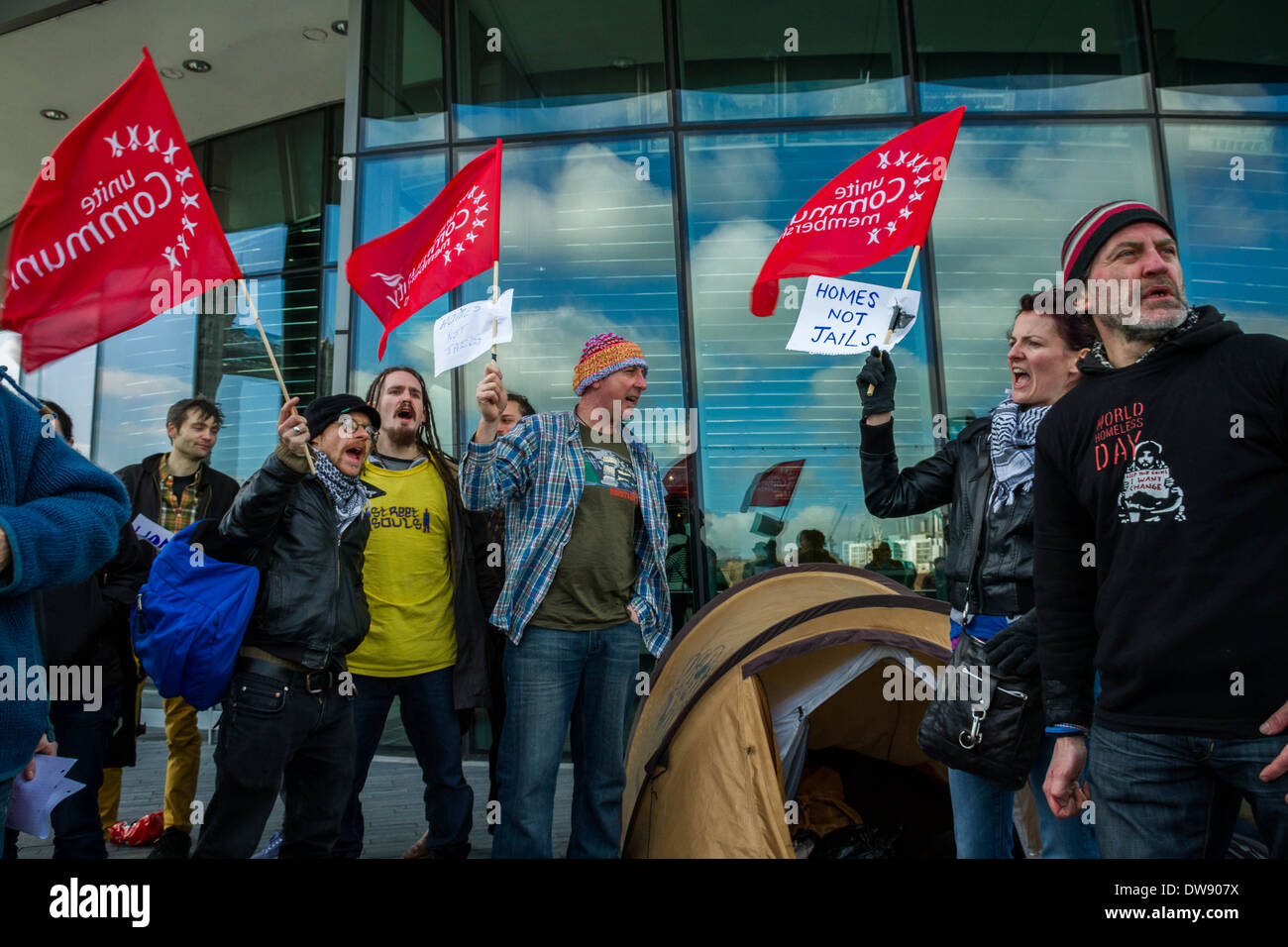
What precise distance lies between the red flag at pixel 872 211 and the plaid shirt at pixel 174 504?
3072mm

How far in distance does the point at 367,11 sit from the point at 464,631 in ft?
18.9

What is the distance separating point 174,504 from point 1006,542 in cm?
401

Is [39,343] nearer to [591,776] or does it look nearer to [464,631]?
[464,631]

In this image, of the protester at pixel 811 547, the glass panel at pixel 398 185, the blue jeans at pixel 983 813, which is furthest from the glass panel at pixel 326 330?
the blue jeans at pixel 983 813

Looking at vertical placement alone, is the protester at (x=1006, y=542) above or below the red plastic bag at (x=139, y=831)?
above

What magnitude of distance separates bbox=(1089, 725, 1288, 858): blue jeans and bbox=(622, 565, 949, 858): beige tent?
4.48 ft

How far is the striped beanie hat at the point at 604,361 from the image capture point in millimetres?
3719

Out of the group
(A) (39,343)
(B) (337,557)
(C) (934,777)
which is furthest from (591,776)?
(A) (39,343)

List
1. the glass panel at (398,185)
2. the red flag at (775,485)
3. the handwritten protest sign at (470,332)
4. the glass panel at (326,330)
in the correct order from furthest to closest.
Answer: the glass panel at (326,330)
the glass panel at (398,185)
the red flag at (775,485)
the handwritten protest sign at (470,332)

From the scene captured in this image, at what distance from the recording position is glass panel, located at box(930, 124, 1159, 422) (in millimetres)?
6566

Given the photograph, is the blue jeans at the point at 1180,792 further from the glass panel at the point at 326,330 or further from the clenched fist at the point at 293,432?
the glass panel at the point at 326,330

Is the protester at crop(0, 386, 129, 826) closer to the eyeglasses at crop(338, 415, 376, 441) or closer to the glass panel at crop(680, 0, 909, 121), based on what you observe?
the eyeglasses at crop(338, 415, 376, 441)

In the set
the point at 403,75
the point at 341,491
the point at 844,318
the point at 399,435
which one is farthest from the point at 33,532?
the point at 403,75

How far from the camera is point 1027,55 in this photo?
22.8ft
